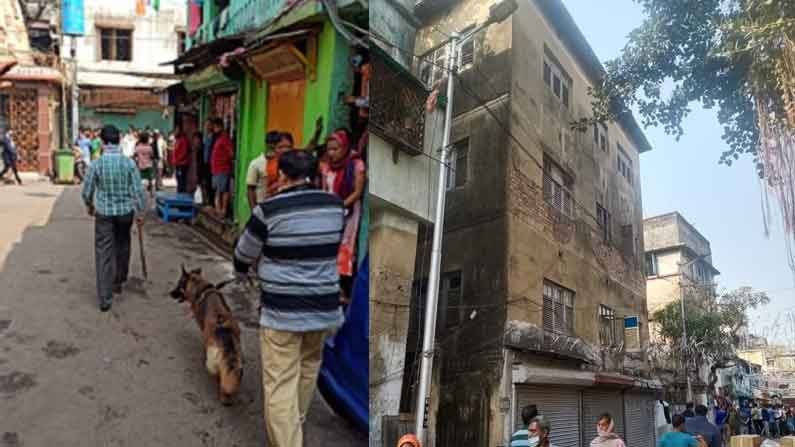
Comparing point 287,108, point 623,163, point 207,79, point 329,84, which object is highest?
point 207,79

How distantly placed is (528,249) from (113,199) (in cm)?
270

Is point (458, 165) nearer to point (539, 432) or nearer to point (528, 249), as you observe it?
point (528, 249)

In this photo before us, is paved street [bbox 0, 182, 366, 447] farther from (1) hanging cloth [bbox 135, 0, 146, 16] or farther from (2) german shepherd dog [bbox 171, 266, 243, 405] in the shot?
(1) hanging cloth [bbox 135, 0, 146, 16]

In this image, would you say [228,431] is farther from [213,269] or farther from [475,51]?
[213,269]

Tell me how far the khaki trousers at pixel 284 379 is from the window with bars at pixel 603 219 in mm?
814

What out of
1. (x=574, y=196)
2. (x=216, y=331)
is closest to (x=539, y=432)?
(x=574, y=196)

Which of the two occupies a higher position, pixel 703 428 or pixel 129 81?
pixel 129 81

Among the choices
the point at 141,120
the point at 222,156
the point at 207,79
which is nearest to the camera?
the point at 207,79

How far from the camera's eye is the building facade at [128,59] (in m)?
6.54

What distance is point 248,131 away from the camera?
4.72 m

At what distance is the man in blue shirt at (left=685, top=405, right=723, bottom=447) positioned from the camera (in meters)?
1.62

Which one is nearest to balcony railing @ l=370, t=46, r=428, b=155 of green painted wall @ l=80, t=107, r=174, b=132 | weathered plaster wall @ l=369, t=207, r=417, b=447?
weathered plaster wall @ l=369, t=207, r=417, b=447

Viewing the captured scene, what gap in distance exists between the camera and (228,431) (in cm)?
226

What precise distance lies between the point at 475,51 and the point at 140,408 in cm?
138
